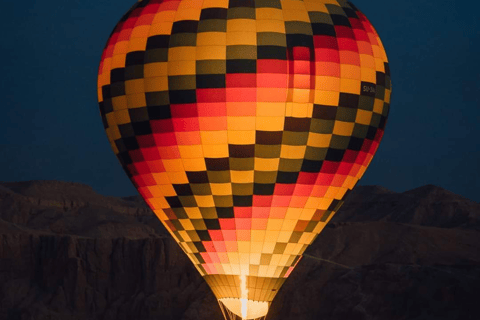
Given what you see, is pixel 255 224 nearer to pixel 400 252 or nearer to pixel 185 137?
pixel 185 137

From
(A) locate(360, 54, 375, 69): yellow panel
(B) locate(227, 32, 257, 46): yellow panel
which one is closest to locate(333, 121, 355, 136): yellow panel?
(A) locate(360, 54, 375, 69): yellow panel

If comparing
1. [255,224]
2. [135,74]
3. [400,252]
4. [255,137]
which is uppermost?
[400,252]

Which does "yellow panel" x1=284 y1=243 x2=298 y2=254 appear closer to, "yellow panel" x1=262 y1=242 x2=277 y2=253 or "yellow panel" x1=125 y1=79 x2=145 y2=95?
"yellow panel" x1=262 y1=242 x2=277 y2=253

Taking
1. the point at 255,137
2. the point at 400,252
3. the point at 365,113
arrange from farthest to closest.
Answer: the point at 400,252
the point at 365,113
the point at 255,137

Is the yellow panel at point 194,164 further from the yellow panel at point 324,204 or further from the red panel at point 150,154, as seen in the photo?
the yellow panel at point 324,204

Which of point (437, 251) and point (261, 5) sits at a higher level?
point (437, 251)

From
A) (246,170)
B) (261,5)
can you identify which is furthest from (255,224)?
(261,5)

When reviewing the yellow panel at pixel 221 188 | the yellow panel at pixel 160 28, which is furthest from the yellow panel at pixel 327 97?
the yellow panel at pixel 160 28
